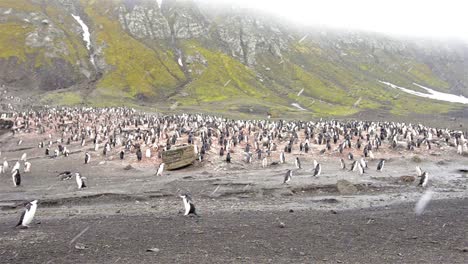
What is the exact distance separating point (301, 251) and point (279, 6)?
19090 cm

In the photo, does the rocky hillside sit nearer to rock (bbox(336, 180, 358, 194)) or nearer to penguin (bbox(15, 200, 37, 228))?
rock (bbox(336, 180, 358, 194))

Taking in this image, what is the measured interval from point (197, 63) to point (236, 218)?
117 m

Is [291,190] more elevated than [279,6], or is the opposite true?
[279,6]

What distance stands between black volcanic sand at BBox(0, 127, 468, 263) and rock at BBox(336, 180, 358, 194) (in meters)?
0.26

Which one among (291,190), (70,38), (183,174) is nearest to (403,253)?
(291,190)

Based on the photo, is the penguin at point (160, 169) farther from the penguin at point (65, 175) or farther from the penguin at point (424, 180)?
the penguin at point (424, 180)

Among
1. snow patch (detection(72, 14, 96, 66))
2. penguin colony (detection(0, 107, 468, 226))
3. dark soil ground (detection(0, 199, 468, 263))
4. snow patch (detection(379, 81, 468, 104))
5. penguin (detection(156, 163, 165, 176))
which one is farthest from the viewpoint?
snow patch (detection(379, 81, 468, 104))

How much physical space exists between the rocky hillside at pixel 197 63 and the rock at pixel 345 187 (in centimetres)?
6587

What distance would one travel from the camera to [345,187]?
22547 millimetres

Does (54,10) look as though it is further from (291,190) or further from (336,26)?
(291,190)

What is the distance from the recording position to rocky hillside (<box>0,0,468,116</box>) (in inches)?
4060

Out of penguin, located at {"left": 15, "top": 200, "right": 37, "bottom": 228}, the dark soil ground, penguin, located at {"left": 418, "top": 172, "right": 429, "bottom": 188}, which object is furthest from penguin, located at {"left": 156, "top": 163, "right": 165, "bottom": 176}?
penguin, located at {"left": 418, "top": 172, "right": 429, "bottom": 188}

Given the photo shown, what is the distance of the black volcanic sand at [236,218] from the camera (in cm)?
1280

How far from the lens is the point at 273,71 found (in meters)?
138
